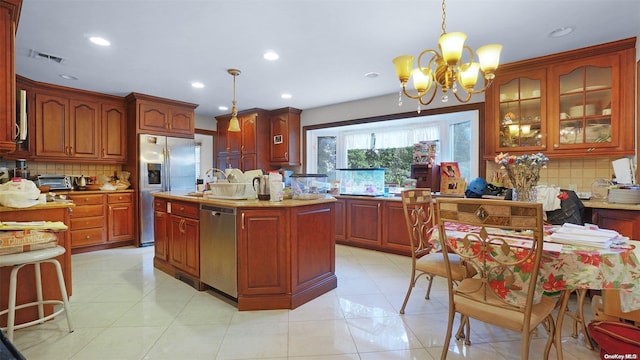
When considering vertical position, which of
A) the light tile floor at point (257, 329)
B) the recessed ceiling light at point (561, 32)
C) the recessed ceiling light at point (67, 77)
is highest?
the recessed ceiling light at point (67, 77)

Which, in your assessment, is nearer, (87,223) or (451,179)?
(451,179)

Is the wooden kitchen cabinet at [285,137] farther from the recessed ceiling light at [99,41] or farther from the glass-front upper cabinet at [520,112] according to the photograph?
the glass-front upper cabinet at [520,112]

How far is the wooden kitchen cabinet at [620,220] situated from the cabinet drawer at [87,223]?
19.1ft

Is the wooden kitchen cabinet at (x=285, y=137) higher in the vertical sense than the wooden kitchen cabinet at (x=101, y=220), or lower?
higher

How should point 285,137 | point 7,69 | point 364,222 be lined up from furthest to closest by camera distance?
point 285,137 < point 364,222 < point 7,69

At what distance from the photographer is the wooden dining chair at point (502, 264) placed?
1.28 meters

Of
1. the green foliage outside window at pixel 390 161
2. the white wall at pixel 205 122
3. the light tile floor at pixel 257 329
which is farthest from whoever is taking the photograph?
the white wall at pixel 205 122

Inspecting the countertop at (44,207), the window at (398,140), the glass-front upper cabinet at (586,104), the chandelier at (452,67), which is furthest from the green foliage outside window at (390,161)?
the countertop at (44,207)

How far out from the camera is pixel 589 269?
4.46 feet

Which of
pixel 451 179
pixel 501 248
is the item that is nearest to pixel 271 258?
pixel 501 248

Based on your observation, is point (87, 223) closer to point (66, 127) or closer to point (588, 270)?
point (66, 127)

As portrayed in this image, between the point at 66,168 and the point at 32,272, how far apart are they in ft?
9.67

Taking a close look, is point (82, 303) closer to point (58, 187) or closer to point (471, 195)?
point (58, 187)

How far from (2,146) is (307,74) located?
271 centimetres
